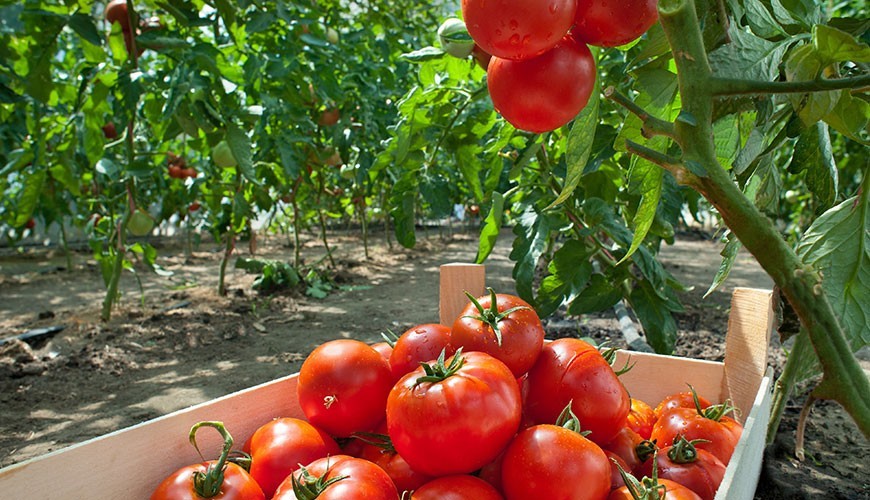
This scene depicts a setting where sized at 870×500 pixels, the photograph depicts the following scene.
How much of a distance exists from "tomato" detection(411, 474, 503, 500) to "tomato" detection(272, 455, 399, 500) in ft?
0.20

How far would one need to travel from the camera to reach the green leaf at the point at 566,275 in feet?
5.95

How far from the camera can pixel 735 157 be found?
0.86 meters

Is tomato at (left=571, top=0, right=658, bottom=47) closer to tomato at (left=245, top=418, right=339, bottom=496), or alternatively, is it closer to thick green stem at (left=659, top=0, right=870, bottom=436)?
thick green stem at (left=659, top=0, right=870, bottom=436)

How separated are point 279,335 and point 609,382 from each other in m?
2.93

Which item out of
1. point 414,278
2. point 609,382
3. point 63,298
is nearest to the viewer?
point 609,382

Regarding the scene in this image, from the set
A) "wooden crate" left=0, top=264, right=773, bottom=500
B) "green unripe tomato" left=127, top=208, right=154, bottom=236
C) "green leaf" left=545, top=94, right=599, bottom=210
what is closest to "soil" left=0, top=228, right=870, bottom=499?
"wooden crate" left=0, top=264, right=773, bottom=500

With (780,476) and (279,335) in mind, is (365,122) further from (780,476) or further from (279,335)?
(780,476)

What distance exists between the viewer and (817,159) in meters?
1.06

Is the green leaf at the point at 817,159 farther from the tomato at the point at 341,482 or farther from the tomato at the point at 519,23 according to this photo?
the tomato at the point at 341,482

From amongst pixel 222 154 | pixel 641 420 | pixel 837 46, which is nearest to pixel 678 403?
pixel 641 420

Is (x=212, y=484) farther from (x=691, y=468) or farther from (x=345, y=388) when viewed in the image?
(x=691, y=468)

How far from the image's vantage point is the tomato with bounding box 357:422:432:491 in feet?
3.25

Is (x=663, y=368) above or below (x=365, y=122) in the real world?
below

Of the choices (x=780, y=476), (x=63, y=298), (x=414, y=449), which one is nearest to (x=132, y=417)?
(x=414, y=449)
